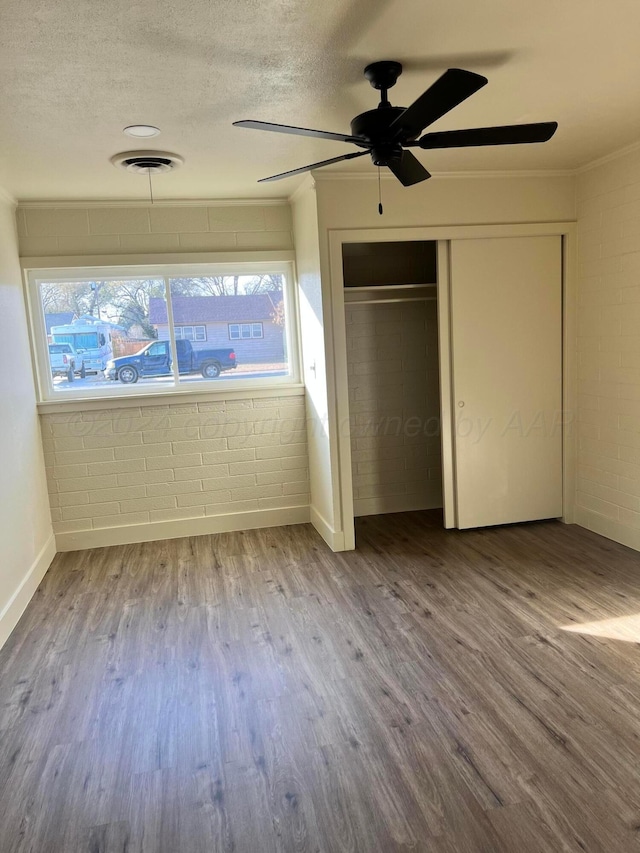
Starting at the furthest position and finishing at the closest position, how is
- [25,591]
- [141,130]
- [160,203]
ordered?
[160,203] → [25,591] → [141,130]

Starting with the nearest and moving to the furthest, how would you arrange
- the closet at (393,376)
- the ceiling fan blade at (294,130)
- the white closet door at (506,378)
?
the ceiling fan blade at (294,130), the white closet door at (506,378), the closet at (393,376)

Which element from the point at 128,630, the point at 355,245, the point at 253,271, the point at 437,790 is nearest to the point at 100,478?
the point at 128,630

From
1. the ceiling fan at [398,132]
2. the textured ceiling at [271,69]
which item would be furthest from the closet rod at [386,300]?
the ceiling fan at [398,132]

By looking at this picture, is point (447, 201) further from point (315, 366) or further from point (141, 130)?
point (141, 130)

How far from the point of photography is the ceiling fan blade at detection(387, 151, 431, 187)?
2393 millimetres

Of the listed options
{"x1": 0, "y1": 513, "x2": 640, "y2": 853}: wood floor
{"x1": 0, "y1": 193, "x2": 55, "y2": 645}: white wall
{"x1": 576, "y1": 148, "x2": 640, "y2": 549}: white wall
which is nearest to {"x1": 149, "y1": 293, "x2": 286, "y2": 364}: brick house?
{"x1": 0, "y1": 193, "x2": 55, "y2": 645}: white wall

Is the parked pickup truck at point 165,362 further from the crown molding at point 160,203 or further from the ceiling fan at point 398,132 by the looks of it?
the ceiling fan at point 398,132

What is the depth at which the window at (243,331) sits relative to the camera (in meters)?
4.68

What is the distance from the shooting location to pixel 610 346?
400 cm

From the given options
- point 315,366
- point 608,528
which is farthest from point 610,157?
point 608,528

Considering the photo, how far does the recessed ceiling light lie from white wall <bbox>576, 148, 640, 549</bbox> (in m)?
2.85

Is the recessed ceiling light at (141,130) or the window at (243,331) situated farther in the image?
the window at (243,331)

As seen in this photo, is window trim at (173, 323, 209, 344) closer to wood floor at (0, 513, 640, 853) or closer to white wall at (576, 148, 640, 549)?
wood floor at (0, 513, 640, 853)

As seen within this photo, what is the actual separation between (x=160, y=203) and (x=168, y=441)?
1785mm
